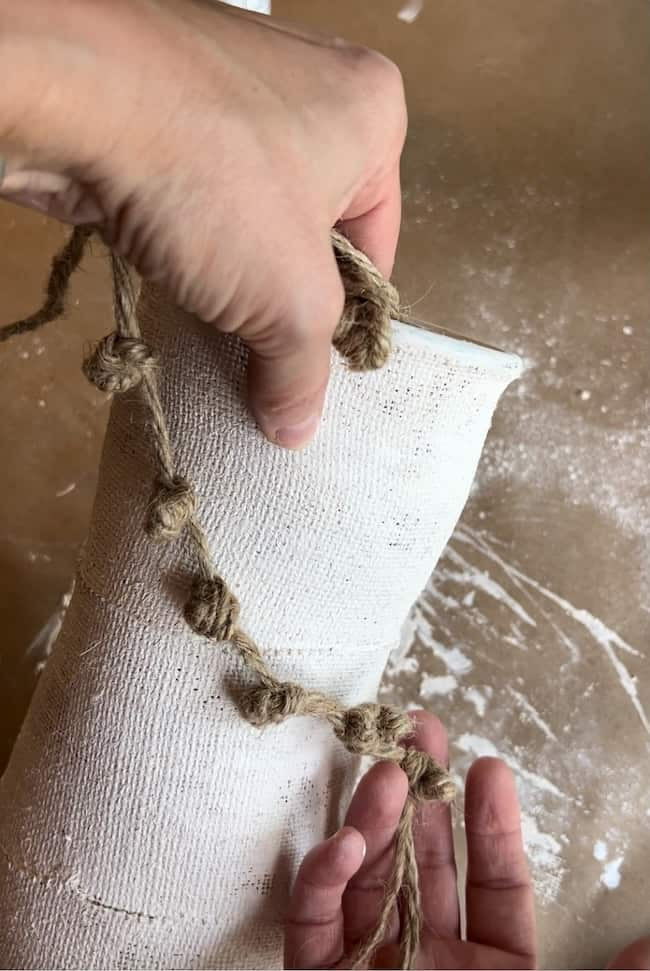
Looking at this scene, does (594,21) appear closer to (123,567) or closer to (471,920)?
(123,567)

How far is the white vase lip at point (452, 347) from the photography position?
0.50m

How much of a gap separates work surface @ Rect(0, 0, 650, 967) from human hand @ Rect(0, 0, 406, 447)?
0.41m

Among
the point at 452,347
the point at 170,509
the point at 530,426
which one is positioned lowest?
the point at 530,426

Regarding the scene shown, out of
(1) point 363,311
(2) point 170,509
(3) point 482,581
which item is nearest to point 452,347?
(1) point 363,311

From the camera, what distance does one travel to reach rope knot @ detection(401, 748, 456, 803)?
60 centimetres

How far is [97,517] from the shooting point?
1.95ft

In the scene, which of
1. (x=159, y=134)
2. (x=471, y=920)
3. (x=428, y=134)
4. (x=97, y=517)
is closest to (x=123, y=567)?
(x=97, y=517)

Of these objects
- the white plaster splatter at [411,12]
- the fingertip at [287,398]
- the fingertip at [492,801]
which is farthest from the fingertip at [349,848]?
the white plaster splatter at [411,12]

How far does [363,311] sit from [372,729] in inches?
10.6

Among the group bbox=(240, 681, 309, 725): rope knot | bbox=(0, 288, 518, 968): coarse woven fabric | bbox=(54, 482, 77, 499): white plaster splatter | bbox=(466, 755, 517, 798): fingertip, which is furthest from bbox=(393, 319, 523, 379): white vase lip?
bbox=(54, 482, 77, 499): white plaster splatter

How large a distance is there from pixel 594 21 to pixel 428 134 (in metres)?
0.23

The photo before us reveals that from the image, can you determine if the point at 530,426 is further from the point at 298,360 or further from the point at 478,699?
the point at 298,360

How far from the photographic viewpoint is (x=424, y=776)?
1.98 feet

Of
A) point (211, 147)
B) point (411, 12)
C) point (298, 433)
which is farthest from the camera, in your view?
point (411, 12)
